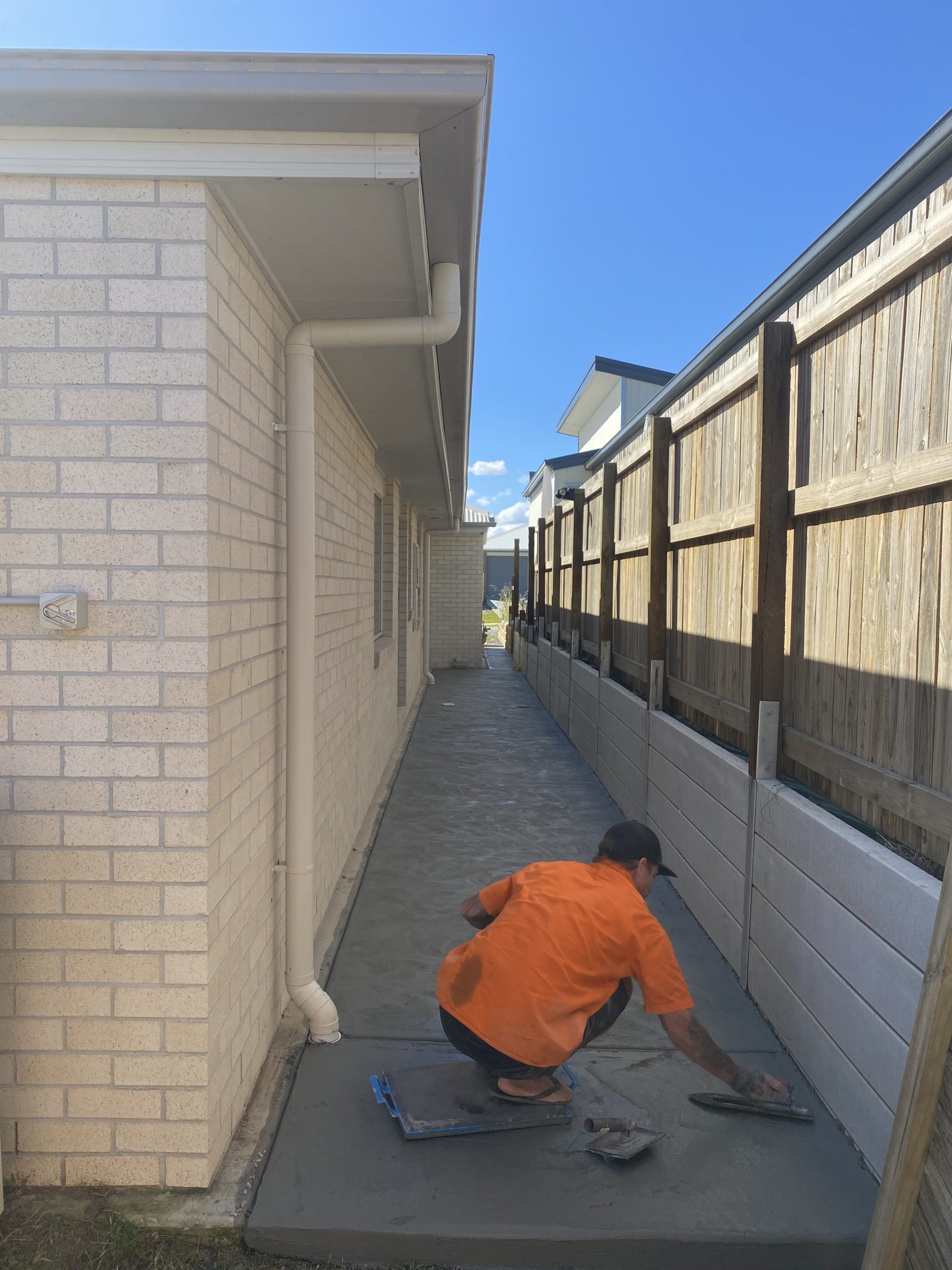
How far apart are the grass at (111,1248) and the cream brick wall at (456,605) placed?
17.2 metres

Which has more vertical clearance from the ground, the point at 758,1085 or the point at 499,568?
the point at 499,568

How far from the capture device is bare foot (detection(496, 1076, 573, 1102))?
2.90 m

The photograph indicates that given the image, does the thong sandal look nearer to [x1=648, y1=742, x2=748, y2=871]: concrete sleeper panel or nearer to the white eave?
[x1=648, y1=742, x2=748, y2=871]: concrete sleeper panel

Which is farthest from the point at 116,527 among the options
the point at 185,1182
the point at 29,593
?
the point at 185,1182

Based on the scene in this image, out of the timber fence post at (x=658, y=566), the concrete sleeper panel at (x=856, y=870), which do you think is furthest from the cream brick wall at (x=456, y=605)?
the concrete sleeper panel at (x=856, y=870)

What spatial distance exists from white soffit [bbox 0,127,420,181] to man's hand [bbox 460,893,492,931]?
2.26 metres

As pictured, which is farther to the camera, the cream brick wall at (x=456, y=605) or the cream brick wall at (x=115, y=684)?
the cream brick wall at (x=456, y=605)

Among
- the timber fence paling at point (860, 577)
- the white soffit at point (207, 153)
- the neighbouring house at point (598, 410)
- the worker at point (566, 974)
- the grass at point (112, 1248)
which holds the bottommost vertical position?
the grass at point (112, 1248)

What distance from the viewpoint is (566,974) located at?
2699 mm

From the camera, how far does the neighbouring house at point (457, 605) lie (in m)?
19.5

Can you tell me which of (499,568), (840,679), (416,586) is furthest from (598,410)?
(499,568)

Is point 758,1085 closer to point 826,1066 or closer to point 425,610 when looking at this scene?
point 826,1066

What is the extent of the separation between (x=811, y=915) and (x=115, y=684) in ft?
7.89

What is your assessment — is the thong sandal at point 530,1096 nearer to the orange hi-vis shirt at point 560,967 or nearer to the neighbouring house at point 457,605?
the orange hi-vis shirt at point 560,967
